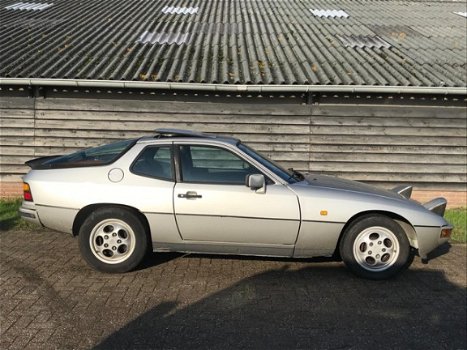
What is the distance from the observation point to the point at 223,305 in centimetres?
367

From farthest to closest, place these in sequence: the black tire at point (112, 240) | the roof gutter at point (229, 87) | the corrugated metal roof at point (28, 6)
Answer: the corrugated metal roof at point (28, 6), the roof gutter at point (229, 87), the black tire at point (112, 240)

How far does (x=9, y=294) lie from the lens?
379 centimetres

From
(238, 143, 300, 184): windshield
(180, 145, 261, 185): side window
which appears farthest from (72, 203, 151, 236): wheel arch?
(238, 143, 300, 184): windshield

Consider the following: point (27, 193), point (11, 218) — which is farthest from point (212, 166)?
point (11, 218)

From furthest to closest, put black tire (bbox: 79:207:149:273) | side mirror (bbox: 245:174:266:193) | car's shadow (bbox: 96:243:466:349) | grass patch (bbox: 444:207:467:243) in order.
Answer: grass patch (bbox: 444:207:467:243) → black tire (bbox: 79:207:149:273) → side mirror (bbox: 245:174:266:193) → car's shadow (bbox: 96:243:466:349)

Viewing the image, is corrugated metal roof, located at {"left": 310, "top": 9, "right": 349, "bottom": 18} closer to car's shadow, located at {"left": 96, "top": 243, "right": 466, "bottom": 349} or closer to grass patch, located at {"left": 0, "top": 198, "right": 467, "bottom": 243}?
grass patch, located at {"left": 0, "top": 198, "right": 467, "bottom": 243}

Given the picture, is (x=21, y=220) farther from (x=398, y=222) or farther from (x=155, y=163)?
(x=398, y=222)

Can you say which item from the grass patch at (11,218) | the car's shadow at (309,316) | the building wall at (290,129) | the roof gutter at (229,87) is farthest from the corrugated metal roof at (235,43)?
the car's shadow at (309,316)

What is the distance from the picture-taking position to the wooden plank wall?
752cm

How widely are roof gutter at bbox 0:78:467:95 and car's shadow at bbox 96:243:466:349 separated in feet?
11.8

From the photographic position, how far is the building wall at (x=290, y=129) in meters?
7.52

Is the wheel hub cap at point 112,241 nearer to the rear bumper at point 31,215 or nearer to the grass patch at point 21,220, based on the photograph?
the rear bumper at point 31,215

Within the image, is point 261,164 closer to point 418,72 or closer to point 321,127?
point 321,127

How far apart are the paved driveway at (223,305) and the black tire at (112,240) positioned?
0.14m
